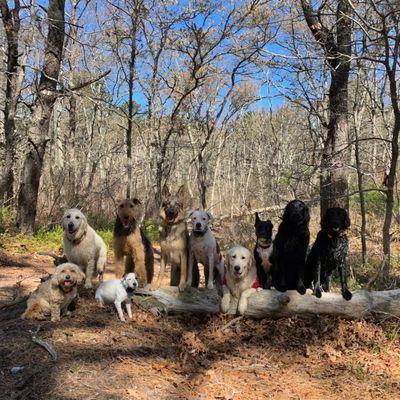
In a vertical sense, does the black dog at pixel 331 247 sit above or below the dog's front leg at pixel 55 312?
above

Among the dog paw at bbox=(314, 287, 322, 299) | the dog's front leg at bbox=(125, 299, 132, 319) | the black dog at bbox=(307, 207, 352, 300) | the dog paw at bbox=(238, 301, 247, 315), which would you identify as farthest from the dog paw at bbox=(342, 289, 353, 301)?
the dog's front leg at bbox=(125, 299, 132, 319)

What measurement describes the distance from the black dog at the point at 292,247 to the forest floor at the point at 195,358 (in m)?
0.53

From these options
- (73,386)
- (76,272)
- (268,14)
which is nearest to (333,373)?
(73,386)

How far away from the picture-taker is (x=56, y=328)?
4.59 m

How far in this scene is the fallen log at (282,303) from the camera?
499cm

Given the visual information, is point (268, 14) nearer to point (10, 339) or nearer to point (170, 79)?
point (170, 79)

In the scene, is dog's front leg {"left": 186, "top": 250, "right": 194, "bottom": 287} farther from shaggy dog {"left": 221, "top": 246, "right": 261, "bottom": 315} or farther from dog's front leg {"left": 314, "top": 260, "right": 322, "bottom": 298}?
dog's front leg {"left": 314, "top": 260, "right": 322, "bottom": 298}

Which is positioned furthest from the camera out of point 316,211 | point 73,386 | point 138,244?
point 316,211

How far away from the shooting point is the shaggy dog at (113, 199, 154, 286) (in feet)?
17.7

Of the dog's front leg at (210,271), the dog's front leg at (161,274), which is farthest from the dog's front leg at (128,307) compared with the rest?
the dog's front leg at (210,271)

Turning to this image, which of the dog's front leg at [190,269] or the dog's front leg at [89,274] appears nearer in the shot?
the dog's front leg at [190,269]

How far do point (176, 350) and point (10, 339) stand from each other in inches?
70.1

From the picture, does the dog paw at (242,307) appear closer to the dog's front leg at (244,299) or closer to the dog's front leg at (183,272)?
the dog's front leg at (244,299)

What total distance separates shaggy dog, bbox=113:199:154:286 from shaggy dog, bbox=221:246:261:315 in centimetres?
117
